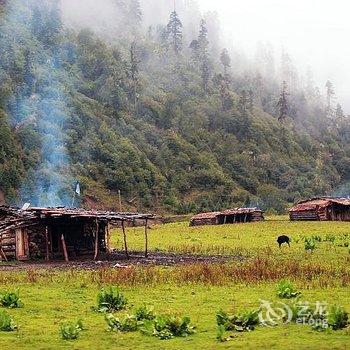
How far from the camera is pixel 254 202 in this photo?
10875cm

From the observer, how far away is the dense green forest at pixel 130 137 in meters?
98.6

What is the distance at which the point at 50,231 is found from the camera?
138 feet

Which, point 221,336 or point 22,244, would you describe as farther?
point 22,244

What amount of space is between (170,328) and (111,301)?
4772mm

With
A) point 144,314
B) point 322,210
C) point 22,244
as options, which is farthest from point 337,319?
point 322,210

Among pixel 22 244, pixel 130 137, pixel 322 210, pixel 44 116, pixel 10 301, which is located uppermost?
pixel 44 116

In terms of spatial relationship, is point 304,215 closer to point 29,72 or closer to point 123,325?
point 29,72

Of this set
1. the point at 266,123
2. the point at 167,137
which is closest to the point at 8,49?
the point at 167,137

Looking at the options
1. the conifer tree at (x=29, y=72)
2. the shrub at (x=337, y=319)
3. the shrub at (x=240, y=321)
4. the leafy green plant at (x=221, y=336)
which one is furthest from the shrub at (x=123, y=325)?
the conifer tree at (x=29, y=72)

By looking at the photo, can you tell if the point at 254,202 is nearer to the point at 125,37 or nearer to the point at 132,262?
the point at 132,262

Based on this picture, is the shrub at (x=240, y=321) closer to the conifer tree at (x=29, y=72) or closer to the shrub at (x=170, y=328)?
the shrub at (x=170, y=328)

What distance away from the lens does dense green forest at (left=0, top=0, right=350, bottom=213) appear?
98.6m

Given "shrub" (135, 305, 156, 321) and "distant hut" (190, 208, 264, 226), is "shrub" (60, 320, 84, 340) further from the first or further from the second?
"distant hut" (190, 208, 264, 226)

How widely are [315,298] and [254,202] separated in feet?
292
